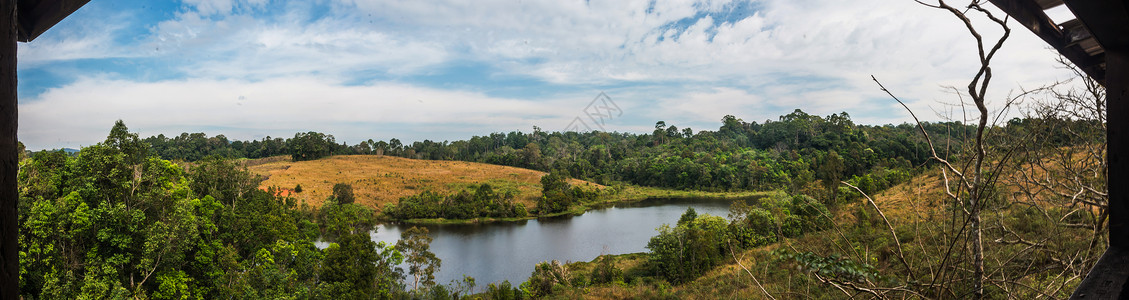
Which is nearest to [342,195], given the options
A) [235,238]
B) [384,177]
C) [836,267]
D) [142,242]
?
[384,177]

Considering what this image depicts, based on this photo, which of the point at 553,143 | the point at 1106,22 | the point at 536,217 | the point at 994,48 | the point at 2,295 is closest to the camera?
the point at 2,295

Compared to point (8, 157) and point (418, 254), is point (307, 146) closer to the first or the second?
point (418, 254)

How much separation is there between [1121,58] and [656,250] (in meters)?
17.4

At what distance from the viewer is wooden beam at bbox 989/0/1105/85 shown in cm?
136

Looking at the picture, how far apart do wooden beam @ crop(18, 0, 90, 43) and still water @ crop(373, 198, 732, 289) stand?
1897 centimetres

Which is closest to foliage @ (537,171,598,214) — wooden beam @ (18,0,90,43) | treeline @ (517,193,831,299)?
treeline @ (517,193,831,299)

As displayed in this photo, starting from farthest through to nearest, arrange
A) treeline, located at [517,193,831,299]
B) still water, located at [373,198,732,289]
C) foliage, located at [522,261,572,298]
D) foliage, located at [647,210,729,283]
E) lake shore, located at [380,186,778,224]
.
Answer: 1. lake shore, located at [380,186,778,224]
2. still water, located at [373,198,732,289]
3. foliage, located at [647,210,729,283]
4. treeline, located at [517,193,831,299]
5. foliage, located at [522,261,572,298]

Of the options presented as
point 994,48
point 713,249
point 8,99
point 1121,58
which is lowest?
point 713,249

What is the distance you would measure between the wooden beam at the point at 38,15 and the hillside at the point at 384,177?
123 feet

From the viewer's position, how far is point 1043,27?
146 cm

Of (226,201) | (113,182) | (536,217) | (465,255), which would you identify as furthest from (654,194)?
(113,182)

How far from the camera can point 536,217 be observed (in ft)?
117

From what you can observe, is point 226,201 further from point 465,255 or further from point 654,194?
point 654,194

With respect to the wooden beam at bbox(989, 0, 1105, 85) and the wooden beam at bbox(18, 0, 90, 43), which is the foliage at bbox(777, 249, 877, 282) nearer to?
the wooden beam at bbox(989, 0, 1105, 85)
